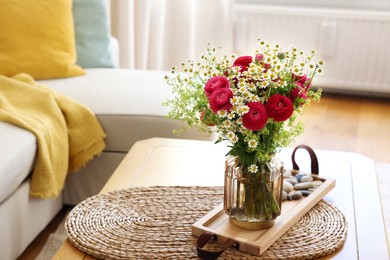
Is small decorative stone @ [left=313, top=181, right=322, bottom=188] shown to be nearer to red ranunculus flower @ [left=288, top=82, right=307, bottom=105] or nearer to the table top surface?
the table top surface

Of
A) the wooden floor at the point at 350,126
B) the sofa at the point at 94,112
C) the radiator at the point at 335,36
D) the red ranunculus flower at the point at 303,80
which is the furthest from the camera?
the radiator at the point at 335,36

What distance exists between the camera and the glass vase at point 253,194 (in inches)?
67.2

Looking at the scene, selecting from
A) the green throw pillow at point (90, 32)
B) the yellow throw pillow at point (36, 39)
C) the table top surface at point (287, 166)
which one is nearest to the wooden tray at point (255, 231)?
the table top surface at point (287, 166)

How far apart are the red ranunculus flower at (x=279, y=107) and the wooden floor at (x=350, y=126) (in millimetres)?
2032

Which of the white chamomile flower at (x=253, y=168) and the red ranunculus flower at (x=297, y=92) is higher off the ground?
the red ranunculus flower at (x=297, y=92)

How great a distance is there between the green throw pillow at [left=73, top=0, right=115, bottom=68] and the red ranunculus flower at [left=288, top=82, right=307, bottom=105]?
5.94ft

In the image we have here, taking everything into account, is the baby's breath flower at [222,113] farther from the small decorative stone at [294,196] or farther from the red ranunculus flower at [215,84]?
the small decorative stone at [294,196]

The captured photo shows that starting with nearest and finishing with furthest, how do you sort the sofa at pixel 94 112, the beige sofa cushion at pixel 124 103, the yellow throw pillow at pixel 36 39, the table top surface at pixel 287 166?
1. the table top surface at pixel 287 166
2. the sofa at pixel 94 112
3. the beige sofa cushion at pixel 124 103
4. the yellow throw pillow at pixel 36 39

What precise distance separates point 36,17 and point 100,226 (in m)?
1.49

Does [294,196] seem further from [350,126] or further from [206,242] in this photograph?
[350,126]

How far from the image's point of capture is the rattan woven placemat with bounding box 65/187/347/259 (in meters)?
1.70

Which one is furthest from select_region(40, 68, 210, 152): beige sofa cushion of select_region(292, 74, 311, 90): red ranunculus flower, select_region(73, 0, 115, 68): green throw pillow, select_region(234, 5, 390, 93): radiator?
select_region(234, 5, 390, 93): radiator

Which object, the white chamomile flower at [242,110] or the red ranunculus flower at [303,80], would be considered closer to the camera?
the white chamomile flower at [242,110]

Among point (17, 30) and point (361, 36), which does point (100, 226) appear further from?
point (361, 36)
